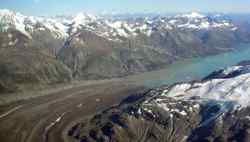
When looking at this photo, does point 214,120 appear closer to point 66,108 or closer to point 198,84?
point 198,84

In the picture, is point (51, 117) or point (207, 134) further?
point (51, 117)

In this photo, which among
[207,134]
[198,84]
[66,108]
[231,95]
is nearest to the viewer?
[207,134]

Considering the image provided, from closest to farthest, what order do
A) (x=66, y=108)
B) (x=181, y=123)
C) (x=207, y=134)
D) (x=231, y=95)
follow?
1. (x=207, y=134)
2. (x=181, y=123)
3. (x=231, y=95)
4. (x=66, y=108)

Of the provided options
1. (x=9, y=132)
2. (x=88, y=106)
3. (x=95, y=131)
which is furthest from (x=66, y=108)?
(x=95, y=131)

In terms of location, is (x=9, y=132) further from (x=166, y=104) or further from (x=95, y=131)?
(x=166, y=104)

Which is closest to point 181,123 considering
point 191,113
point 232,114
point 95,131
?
point 191,113

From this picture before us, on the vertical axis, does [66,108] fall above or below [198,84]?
below
